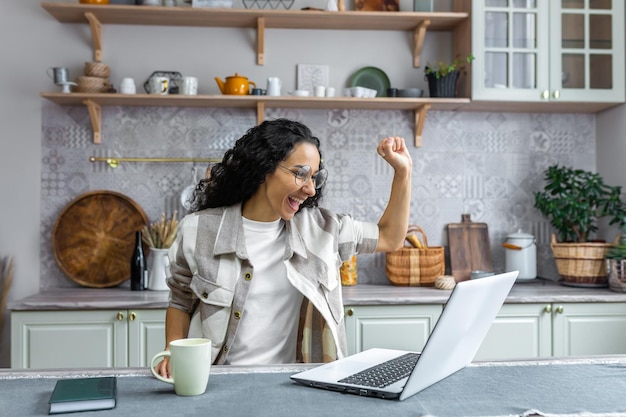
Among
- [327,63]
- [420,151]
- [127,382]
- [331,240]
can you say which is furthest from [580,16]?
[127,382]

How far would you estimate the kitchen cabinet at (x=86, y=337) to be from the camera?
2.88 metres

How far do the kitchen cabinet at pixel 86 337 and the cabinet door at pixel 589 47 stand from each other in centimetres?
224

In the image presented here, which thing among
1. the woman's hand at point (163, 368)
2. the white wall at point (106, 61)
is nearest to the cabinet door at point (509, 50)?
the white wall at point (106, 61)

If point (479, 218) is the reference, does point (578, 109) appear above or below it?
above

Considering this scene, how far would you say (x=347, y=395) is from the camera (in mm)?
1315

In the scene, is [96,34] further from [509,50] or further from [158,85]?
[509,50]

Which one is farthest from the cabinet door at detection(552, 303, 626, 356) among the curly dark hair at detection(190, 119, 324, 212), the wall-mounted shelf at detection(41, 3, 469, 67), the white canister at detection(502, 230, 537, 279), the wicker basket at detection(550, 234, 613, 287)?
the curly dark hair at detection(190, 119, 324, 212)

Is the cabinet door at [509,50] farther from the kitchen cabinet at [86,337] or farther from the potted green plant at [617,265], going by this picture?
the kitchen cabinet at [86,337]

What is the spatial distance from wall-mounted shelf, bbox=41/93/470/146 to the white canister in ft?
2.34

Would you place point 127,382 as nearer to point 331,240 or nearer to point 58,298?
point 331,240

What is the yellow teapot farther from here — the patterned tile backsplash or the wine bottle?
the wine bottle

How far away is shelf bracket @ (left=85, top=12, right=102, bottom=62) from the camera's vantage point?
326cm

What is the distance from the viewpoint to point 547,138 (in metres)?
3.66

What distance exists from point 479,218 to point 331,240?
186 centimetres
